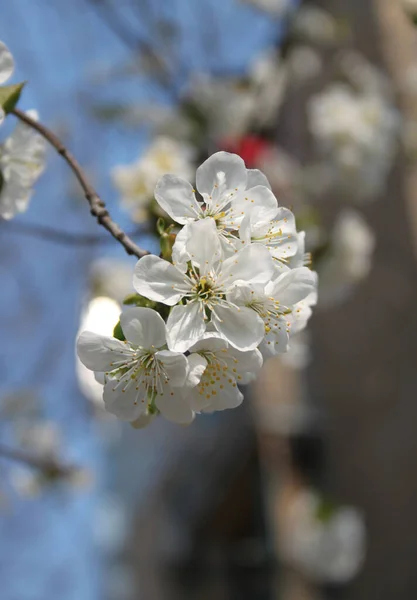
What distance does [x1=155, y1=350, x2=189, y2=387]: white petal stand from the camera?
0.70 meters

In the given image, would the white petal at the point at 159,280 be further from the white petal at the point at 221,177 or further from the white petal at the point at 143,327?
the white petal at the point at 221,177

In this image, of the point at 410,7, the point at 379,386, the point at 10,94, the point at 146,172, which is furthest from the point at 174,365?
the point at 379,386

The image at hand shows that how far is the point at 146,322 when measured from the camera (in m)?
0.73

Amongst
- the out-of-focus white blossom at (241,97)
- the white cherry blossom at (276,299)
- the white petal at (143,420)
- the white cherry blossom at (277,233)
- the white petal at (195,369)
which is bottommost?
the white petal at (143,420)

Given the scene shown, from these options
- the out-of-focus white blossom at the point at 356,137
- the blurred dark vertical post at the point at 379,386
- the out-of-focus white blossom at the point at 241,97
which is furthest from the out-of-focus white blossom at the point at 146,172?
the blurred dark vertical post at the point at 379,386

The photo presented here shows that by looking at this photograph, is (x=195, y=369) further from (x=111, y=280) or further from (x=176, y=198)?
(x=111, y=280)

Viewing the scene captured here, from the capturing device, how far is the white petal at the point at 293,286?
75 cm

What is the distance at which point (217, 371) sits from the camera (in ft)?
2.54

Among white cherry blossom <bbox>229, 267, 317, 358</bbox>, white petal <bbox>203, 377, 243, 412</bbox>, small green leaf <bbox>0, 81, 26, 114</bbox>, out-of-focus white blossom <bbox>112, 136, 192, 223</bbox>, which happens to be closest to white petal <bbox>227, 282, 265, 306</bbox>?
white cherry blossom <bbox>229, 267, 317, 358</bbox>

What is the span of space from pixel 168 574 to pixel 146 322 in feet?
21.5

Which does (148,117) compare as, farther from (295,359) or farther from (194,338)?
(194,338)

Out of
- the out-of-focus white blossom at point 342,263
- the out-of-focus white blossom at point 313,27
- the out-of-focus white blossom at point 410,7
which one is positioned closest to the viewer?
the out-of-focus white blossom at point 410,7

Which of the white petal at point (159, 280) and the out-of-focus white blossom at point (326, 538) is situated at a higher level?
the white petal at point (159, 280)

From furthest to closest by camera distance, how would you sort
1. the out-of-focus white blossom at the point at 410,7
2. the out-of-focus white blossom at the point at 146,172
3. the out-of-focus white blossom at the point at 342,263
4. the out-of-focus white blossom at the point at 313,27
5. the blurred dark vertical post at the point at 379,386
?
the blurred dark vertical post at the point at 379,386, the out-of-focus white blossom at the point at 313,27, the out-of-focus white blossom at the point at 342,263, the out-of-focus white blossom at the point at 146,172, the out-of-focus white blossom at the point at 410,7
